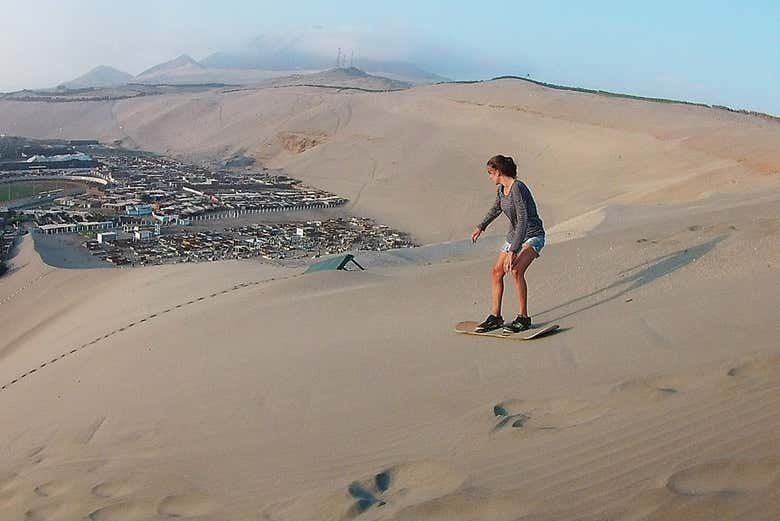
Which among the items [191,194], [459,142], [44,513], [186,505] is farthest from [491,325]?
[459,142]

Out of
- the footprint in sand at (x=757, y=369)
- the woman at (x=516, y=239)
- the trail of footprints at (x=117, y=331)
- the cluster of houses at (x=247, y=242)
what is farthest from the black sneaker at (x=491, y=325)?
the cluster of houses at (x=247, y=242)

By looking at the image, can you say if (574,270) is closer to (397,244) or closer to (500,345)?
(500,345)

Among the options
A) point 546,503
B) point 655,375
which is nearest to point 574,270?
point 655,375

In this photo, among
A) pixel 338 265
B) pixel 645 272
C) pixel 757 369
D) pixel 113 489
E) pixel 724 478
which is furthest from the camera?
pixel 338 265

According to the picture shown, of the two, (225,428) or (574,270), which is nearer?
(225,428)

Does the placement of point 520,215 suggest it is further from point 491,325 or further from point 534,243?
point 491,325

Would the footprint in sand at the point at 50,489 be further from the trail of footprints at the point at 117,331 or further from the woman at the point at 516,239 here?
the trail of footprints at the point at 117,331

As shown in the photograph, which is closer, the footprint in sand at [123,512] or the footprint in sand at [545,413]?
the footprint in sand at [123,512]
